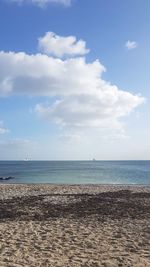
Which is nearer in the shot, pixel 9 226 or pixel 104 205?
pixel 9 226

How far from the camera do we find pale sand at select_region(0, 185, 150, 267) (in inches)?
413

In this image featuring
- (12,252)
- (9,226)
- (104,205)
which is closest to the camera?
(12,252)

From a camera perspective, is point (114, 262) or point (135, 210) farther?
point (135, 210)

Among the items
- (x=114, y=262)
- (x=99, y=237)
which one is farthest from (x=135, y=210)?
(x=114, y=262)

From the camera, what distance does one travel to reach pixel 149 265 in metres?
9.93

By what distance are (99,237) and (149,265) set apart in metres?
3.31

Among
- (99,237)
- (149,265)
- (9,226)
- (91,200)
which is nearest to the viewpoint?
(149,265)

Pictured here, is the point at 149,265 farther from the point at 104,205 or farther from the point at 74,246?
the point at 104,205

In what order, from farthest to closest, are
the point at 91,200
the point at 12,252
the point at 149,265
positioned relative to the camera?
the point at 91,200
the point at 12,252
the point at 149,265

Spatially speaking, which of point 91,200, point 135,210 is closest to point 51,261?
point 135,210

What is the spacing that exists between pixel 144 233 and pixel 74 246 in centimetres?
329

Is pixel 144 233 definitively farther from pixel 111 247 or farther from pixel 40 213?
pixel 40 213

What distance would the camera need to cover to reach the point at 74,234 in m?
13.6

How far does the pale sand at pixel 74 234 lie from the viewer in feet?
34.4
